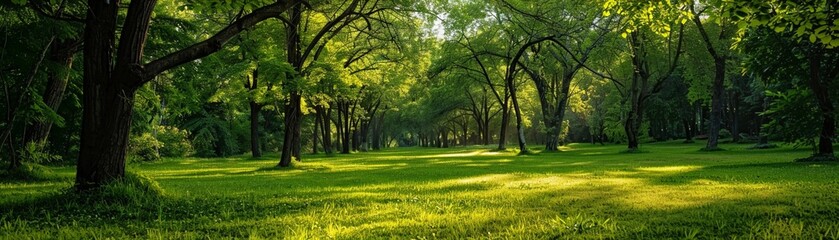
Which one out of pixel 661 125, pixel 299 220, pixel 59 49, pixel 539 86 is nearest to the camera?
pixel 299 220

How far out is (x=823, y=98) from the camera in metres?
18.5

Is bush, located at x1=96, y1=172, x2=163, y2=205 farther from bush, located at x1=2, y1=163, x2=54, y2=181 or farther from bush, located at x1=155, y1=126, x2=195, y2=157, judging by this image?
bush, located at x1=155, y1=126, x2=195, y2=157

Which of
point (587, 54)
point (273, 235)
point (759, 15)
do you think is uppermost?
point (587, 54)

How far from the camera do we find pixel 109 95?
27.3 ft

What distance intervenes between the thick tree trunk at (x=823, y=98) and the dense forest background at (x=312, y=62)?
0.06 m

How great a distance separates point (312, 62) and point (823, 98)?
19154 millimetres

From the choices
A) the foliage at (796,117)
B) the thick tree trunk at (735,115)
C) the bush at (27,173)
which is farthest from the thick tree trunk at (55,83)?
the thick tree trunk at (735,115)

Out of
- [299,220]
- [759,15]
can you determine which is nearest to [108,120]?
[299,220]

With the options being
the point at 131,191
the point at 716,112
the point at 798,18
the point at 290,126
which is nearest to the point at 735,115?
the point at 716,112

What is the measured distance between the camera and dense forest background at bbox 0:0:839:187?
8.45m

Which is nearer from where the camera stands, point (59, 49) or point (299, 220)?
point (299, 220)

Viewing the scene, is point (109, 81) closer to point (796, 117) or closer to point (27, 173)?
point (27, 173)

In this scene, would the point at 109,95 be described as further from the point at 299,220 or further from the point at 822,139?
the point at 822,139

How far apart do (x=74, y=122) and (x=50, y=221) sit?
1700 centimetres
